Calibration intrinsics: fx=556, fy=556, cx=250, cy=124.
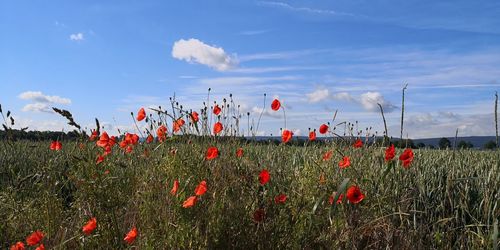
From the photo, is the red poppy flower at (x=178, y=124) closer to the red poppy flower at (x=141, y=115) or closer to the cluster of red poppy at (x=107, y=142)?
the red poppy flower at (x=141, y=115)

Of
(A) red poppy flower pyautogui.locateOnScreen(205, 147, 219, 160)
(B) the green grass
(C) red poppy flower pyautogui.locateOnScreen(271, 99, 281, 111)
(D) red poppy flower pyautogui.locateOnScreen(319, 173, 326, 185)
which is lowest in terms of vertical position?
(B) the green grass

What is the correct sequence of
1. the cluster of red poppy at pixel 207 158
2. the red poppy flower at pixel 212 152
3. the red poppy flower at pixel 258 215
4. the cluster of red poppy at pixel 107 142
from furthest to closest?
the cluster of red poppy at pixel 107 142
the red poppy flower at pixel 212 152
the red poppy flower at pixel 258 215
the cluster of red poppy at pixel 207 158

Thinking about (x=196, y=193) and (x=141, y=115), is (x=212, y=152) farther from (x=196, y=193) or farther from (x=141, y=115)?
(x=141, y=115)

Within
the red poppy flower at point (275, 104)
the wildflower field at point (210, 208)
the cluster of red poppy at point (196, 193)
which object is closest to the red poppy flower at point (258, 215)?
the wildflower field at point (210, 208)

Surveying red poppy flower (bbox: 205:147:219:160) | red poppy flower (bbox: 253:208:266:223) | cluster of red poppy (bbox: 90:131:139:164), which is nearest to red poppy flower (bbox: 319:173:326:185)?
red poppy flower (bbox: 253:208:266:223)

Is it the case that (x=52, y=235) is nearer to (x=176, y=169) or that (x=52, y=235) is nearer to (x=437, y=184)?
(x=176, y=169)

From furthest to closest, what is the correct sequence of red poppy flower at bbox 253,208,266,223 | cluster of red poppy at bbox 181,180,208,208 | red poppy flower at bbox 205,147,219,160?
red poppy flower at bbox 205,147,219,160, red poppy flower at bbox 253,208,266,223, cluster of red poppy at bbox 181,180,208,208

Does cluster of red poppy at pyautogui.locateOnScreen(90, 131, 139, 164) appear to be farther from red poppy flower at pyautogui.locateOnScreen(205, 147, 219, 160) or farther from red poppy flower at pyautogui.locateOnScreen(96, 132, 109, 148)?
red poppy flower at pyautogui.locateOnScreen(205, 147, 219, 160)

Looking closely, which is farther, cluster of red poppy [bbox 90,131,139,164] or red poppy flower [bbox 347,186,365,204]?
cluster of red poppy [bbox 90,131,139,164]

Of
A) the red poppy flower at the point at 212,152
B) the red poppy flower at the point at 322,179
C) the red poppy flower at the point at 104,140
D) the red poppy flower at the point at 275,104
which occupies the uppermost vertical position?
the red poppy flower at the point at 275,104

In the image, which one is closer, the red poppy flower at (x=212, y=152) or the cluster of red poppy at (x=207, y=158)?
the cluster of red poppy at (x=207, y=158)

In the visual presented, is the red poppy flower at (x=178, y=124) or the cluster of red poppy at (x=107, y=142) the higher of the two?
the red poppy flower at (x=178, y=124)

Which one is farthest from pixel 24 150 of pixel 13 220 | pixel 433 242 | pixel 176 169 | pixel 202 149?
pixel 433 242

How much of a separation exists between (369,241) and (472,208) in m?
1.38
